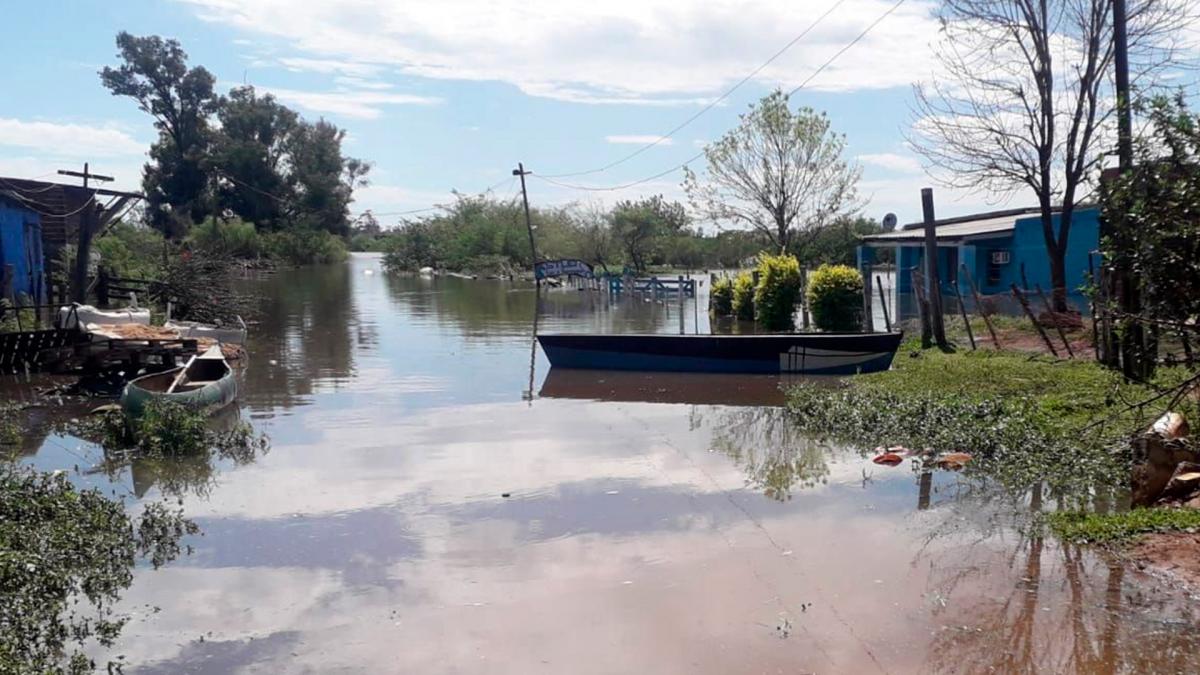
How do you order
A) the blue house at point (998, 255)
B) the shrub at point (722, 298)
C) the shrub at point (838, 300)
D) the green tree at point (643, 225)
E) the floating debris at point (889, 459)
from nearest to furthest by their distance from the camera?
the floating debris at point (889, 459) → the shrub at point (838, 300) → the blue house at point (998, 255) → the shrub at point (722, 298) → the green tree at point (643, 225)

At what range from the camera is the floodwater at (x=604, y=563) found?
692 cm

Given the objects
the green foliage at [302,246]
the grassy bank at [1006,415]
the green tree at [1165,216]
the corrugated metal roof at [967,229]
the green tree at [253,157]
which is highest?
the green tree at [253,157]

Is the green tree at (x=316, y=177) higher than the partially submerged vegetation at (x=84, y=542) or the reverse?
higher

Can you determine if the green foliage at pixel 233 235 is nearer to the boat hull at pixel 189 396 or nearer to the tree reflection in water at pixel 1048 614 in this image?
the boat hull at pixel 189 396

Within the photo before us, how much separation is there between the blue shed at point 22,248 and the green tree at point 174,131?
55442 millimetres

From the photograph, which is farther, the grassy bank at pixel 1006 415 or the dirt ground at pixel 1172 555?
the grassy bank at pixel 1006 415

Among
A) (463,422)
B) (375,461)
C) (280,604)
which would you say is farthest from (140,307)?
(280,604)

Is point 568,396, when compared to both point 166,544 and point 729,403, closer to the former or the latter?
point 729,403

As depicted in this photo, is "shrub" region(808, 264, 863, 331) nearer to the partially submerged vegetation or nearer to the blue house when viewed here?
the blue house

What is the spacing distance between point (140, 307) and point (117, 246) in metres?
13.5

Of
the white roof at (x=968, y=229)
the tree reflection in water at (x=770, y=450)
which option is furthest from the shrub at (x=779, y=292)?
the tree reflection in water at (x=770, y=450)

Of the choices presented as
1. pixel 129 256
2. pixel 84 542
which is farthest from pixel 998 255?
pixel 129 256

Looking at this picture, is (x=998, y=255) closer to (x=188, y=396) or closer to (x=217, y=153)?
(x=188, y=396)

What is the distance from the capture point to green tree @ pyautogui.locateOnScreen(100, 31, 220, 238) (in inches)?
3135
